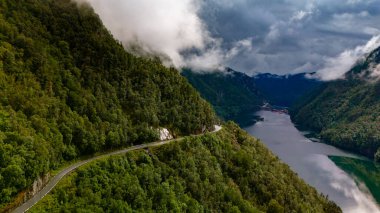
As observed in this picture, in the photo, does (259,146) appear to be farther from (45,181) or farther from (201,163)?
(45,181)

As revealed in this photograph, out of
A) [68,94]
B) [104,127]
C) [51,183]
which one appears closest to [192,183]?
[104,127]

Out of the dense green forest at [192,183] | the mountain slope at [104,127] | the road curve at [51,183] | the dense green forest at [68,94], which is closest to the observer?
the road curve at [51,183]

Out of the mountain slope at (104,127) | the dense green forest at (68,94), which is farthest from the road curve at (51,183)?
the dense green forest at (68,94)

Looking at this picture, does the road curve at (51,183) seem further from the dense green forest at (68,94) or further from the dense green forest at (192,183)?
the dense green forest at (68,94)

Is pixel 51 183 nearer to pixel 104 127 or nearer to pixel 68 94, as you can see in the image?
pixel 68 94

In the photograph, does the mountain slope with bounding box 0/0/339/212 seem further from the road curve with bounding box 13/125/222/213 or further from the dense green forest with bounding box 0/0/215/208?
the road curve with bounding box 13/125/222/213

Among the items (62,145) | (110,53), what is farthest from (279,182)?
(62,145)

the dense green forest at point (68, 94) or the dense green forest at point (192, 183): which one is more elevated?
the dense green forest at point (68, 94)
